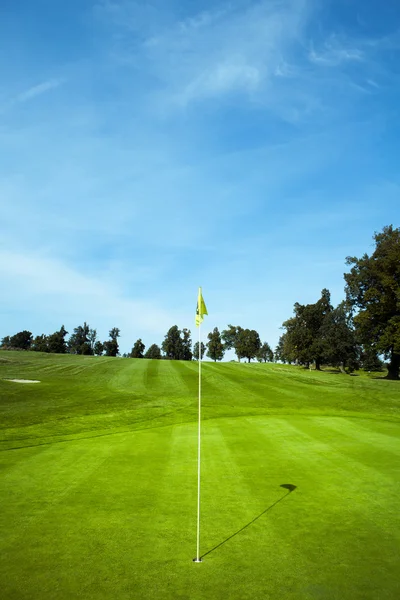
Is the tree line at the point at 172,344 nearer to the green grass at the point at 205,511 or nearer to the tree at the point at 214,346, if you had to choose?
the tree at the point at 214,346

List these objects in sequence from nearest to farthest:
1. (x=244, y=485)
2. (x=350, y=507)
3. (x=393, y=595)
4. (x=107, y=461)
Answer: (x=393, y=595), (x=350, y=507), (x=244, y=485), (x=107, y=461)

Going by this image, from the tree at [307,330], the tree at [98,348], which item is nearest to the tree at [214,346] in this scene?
the tree at [98,348]

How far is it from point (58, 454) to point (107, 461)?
175 centimetres

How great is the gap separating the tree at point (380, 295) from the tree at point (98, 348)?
122915mm

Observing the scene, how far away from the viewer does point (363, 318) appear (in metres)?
48.4

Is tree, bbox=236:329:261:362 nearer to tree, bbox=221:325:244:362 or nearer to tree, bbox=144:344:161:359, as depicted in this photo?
tree, bbox=221:325:244:362

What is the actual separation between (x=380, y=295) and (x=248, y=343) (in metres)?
96.1

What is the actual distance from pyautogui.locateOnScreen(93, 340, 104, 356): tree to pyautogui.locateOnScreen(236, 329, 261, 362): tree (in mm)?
54918

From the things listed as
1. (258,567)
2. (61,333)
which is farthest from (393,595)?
(61,333)

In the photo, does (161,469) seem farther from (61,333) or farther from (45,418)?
(61,333)

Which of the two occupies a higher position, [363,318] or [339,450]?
[363,318]

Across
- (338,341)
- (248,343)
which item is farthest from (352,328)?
(248,343)

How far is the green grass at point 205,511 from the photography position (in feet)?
16.2

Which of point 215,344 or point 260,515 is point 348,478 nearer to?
point 260,515
